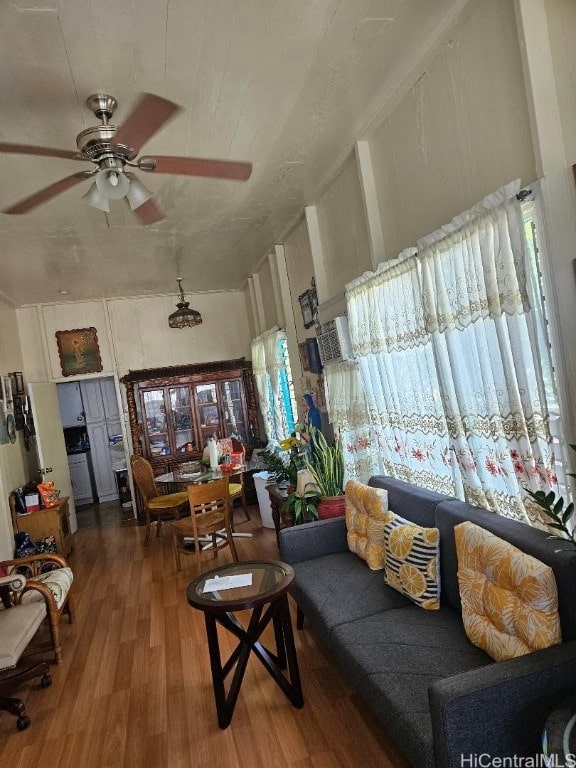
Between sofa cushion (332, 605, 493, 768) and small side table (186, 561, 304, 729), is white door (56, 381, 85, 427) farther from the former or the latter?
sofa cushion (332, 605, 493, 768)

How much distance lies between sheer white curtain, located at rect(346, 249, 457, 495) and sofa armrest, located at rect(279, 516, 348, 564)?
1.76 feet

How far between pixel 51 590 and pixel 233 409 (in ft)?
13.4

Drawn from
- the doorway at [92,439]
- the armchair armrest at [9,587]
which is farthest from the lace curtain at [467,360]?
the doorway at [92,439]

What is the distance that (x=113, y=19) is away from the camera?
1.95m

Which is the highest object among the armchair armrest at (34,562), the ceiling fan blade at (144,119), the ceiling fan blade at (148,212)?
the ceiling fan blade at (144,119)

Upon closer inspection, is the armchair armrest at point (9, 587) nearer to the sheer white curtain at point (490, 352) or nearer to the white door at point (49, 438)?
the sheer white curtain at point (490, 352)

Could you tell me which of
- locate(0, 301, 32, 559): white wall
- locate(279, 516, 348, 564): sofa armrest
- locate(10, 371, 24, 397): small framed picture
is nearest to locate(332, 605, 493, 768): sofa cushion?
locate(279, 516, 348, 564): sofa armrest

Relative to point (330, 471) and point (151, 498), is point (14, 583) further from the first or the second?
point (151, 498)

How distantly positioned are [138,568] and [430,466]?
331cm

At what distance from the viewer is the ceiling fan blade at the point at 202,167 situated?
93.8 inches

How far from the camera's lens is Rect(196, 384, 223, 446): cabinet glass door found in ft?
23.4

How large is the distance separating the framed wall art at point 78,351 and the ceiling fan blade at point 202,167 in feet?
16.4

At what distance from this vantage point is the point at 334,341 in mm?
3934

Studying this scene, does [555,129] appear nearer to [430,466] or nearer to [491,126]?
[491,126]
